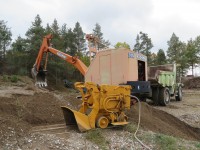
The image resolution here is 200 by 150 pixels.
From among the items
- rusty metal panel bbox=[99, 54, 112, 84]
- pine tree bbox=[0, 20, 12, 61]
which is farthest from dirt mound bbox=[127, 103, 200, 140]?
pine tree bbox=[0, 20, 12, 61]

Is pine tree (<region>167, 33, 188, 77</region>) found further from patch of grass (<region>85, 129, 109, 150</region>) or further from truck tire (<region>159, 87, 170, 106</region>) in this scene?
patch of grass (<region>85, 129, 109, 150</region>)

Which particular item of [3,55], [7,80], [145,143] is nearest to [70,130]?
[145,143]

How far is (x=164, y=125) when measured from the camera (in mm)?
9422

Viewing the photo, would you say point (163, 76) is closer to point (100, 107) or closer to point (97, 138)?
point (100, 107)

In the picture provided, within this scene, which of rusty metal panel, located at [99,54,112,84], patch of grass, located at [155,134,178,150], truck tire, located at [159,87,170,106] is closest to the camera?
patch of grass, located at [155,134,178,150]

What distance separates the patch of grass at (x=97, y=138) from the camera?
6172mm

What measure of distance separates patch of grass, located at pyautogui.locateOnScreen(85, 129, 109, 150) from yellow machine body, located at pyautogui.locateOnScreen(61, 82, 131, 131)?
0.28 m

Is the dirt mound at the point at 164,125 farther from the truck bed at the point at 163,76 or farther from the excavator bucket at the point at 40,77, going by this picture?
the excavator bucket at the point at 40,77

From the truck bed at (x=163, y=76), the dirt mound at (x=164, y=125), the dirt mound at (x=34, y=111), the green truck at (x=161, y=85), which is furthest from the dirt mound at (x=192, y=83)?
the dirt mound at (x=34, y=111)

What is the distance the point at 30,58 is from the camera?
41.4 metres

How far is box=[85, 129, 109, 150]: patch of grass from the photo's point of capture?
617 cm

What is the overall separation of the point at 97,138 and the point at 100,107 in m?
0.90

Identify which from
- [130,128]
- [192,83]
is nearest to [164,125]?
[130,128]

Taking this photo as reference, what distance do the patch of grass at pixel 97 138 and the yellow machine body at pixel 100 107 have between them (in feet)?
0.91
